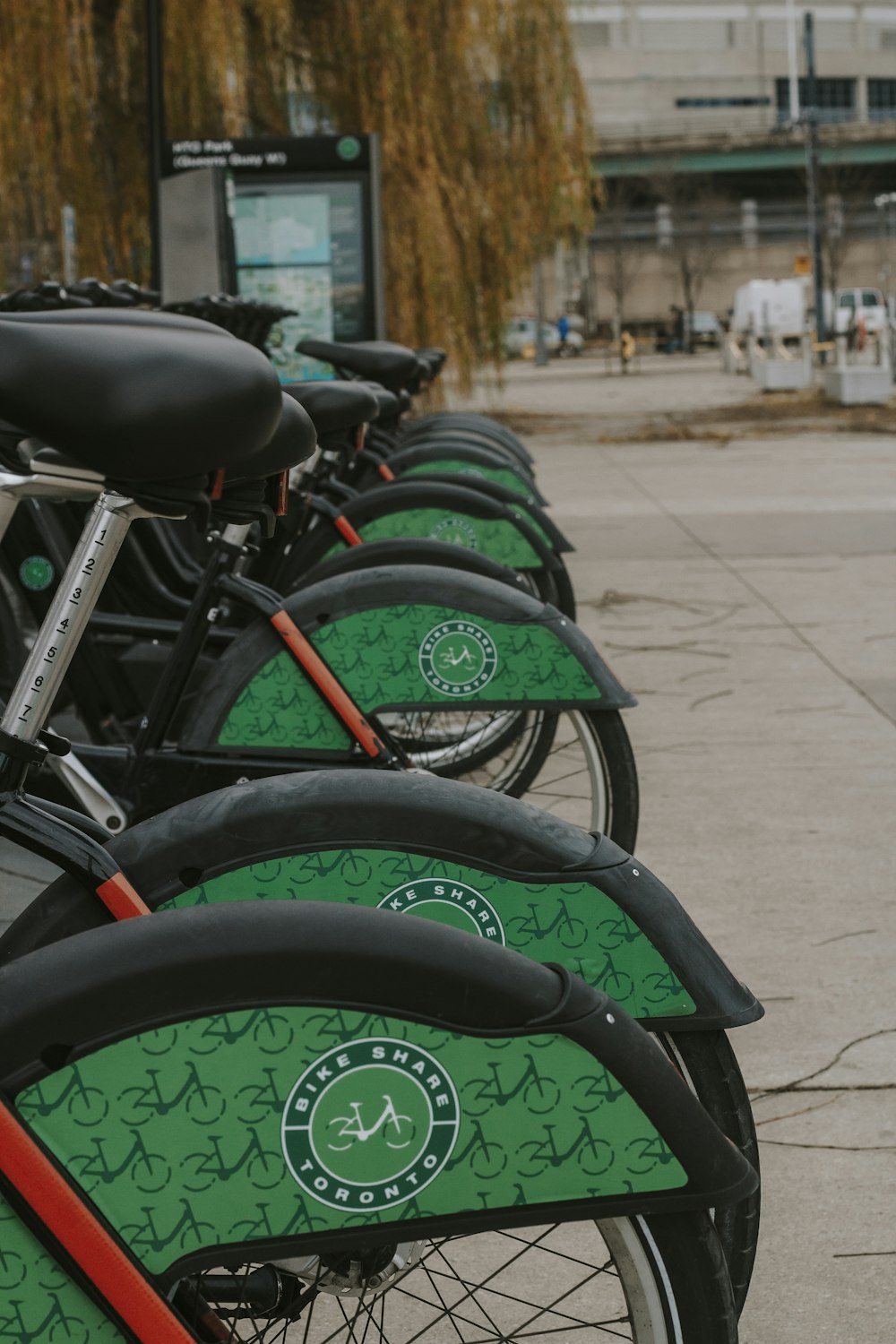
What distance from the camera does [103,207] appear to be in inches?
530

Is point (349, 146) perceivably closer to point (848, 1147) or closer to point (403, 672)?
point (403, 672)

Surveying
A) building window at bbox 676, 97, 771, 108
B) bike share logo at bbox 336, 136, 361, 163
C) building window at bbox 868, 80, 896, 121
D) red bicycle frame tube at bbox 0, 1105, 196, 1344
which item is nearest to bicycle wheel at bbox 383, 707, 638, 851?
red bicycle frame tube at bbox 0, 1105, 196, 1344

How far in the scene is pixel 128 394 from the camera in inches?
58.2

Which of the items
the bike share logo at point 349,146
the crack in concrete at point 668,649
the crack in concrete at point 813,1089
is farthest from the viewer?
the bike share logo at point 349,146

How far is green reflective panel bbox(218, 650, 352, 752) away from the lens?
3.59m

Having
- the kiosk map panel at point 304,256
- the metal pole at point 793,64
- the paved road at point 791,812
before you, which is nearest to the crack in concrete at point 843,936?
the paved road at point 791,812

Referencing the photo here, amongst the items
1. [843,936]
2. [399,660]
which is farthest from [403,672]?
[843,936]

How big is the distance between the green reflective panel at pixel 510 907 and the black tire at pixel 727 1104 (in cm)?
6

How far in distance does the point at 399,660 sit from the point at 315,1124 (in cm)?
222

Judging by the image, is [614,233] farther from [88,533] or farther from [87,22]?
[88,533]

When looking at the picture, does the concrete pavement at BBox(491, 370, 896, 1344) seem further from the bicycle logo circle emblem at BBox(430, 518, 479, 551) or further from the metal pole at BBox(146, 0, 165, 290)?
the metal pole at BBox(146, 0, 165, 290)

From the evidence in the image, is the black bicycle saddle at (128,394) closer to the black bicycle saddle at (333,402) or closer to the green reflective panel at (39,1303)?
the green reflective panel at (39,1303)

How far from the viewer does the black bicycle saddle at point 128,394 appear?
148 centimetres

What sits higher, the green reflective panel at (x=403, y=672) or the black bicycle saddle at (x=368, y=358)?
the black bicycle saddle at (x=368, y=358)
